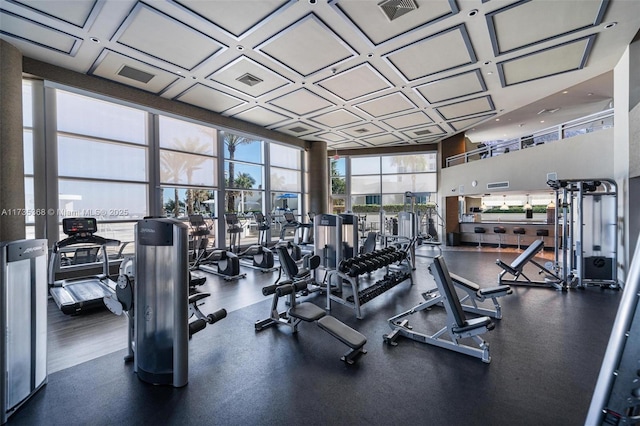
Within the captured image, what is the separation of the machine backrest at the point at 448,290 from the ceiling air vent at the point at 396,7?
3.25 m

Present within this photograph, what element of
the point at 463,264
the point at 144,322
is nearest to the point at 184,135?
the point at 144,322

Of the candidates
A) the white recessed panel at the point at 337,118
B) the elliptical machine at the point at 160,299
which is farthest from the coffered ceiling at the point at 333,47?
the elliptical machine at the point at 160,299

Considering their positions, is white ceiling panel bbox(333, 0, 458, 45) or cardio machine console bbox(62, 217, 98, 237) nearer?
white ceiling panel bbox(333, 0, 458, 45)

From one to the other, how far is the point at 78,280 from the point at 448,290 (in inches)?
228

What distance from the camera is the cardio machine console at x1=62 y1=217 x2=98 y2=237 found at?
4492mm

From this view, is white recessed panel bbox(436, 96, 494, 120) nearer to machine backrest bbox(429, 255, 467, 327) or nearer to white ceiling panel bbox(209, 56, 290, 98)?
white ceiling panel bbox(209, 56, 290, 98)

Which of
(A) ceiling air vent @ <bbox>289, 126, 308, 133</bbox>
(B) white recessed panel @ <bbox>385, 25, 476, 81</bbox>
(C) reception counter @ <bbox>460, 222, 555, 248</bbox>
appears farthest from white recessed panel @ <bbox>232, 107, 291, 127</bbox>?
(C) reception counter @ <bbox>460, 222, 555, 248</bbox>

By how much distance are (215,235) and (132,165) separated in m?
2.67

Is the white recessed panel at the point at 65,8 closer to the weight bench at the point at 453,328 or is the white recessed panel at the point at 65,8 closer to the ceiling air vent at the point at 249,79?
the ceiling air vent at the point at 249,79

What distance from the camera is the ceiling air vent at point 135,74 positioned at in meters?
5.37

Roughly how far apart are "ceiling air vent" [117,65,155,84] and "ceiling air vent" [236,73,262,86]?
5.64 ft

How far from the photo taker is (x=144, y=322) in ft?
7.67

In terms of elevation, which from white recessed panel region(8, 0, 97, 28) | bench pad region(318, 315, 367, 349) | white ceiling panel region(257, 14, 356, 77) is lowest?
bench pad region(318, 315, 367, 349)

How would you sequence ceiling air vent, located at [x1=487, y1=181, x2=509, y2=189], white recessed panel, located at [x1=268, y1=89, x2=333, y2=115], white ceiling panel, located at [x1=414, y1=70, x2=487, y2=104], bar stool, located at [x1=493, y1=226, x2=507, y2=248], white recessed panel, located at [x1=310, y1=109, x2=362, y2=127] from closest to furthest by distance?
white ceiling panel, located at [x1=414, y1=70, x2=487, y2=104], white recessed panel, located at [x1=268, y1=89, x2=333, y2=115], white recessed panel, located at [x1=310, y1=109, x2=362, y2=127], ceiling air vent, located at [x1=487, y1=181, x2=509, y2=189], bar stool, located at [x1=493, y1=226, x2=507, y2=248]
